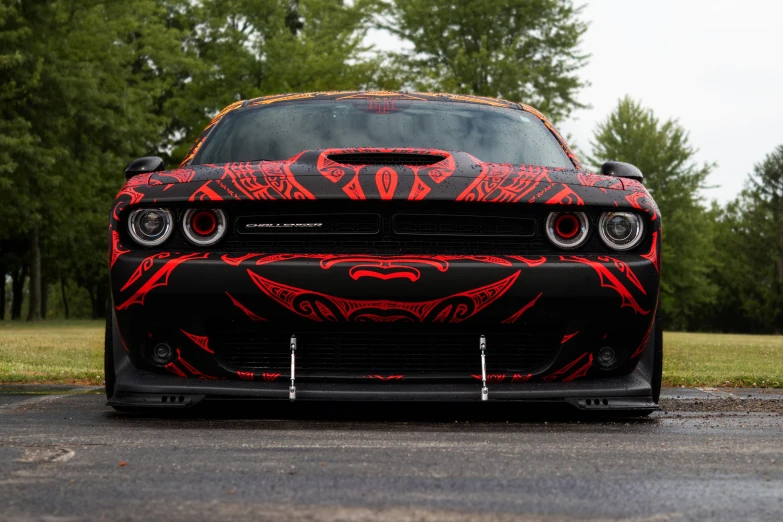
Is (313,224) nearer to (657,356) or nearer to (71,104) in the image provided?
(657,356)

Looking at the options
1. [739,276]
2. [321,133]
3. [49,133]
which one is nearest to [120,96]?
[49,133]

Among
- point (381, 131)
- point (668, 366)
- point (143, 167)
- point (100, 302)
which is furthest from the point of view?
point (100, 302)

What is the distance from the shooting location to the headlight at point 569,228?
4969mm

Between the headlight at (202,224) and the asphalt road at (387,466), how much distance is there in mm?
756

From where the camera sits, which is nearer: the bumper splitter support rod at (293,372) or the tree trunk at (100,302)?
the bumper splitter support rod at (293,372)

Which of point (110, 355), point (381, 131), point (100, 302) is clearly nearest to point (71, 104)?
point (381, 131)

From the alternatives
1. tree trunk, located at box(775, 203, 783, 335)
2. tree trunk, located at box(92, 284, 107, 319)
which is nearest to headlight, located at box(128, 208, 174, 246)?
tree trunk, located at box(92, 284, 107, 319)

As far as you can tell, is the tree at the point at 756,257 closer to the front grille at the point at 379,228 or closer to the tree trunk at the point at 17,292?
the tree trunk at the point at 17,292

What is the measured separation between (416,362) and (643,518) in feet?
7.27

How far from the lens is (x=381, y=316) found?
482 cm

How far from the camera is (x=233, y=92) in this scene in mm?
34094

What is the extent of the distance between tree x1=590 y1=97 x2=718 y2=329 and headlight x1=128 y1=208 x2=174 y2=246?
168ft

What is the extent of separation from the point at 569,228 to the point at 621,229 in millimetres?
220

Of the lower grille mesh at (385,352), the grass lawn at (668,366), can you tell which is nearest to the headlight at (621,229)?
the lower grille mesh at (385,352)
